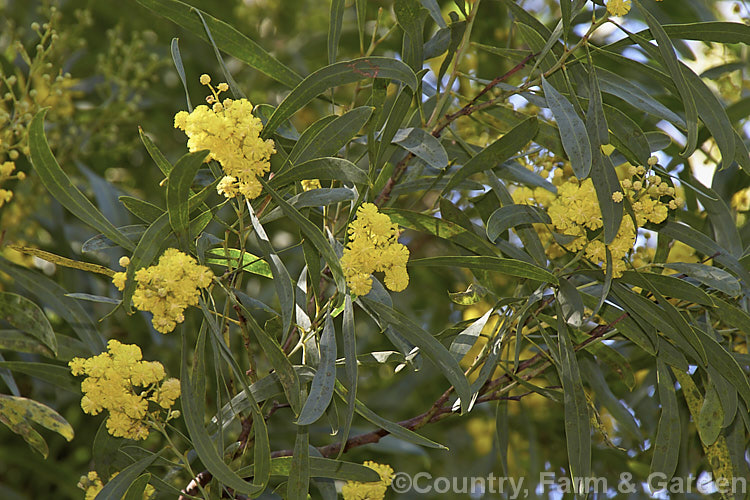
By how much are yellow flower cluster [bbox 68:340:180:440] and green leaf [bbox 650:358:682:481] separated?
0.67 meters

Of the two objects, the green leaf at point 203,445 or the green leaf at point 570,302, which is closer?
the green leaf at point 203,445

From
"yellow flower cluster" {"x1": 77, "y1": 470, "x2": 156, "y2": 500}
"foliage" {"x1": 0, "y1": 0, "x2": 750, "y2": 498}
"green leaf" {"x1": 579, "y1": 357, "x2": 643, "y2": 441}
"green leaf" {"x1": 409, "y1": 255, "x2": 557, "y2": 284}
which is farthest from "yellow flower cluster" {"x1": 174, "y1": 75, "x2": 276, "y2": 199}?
"green leaf" {"x1": 579, "y1": 357, "x2": 643, "y2": 441}

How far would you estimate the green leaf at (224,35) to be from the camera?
37.0 inches

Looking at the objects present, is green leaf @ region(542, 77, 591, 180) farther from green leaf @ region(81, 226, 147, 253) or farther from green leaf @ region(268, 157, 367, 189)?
green leaf @ region(81, 226, 147, 253)

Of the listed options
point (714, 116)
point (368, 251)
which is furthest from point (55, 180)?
point (714, 116)

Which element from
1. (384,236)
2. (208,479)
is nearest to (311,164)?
(384,236)

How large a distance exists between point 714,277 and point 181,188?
0.69 meters

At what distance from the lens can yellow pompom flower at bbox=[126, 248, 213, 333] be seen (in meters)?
0.85

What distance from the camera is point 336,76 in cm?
92

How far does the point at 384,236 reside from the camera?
2.89ft

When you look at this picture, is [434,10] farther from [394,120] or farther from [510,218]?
[510,218]

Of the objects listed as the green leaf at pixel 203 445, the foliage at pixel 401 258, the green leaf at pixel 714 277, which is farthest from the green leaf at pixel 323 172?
the green leaf at pixel 714 277

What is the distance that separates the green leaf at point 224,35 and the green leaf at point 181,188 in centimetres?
21

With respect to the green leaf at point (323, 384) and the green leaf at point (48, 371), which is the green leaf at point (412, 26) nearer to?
the green leaf at point (323, 384)
